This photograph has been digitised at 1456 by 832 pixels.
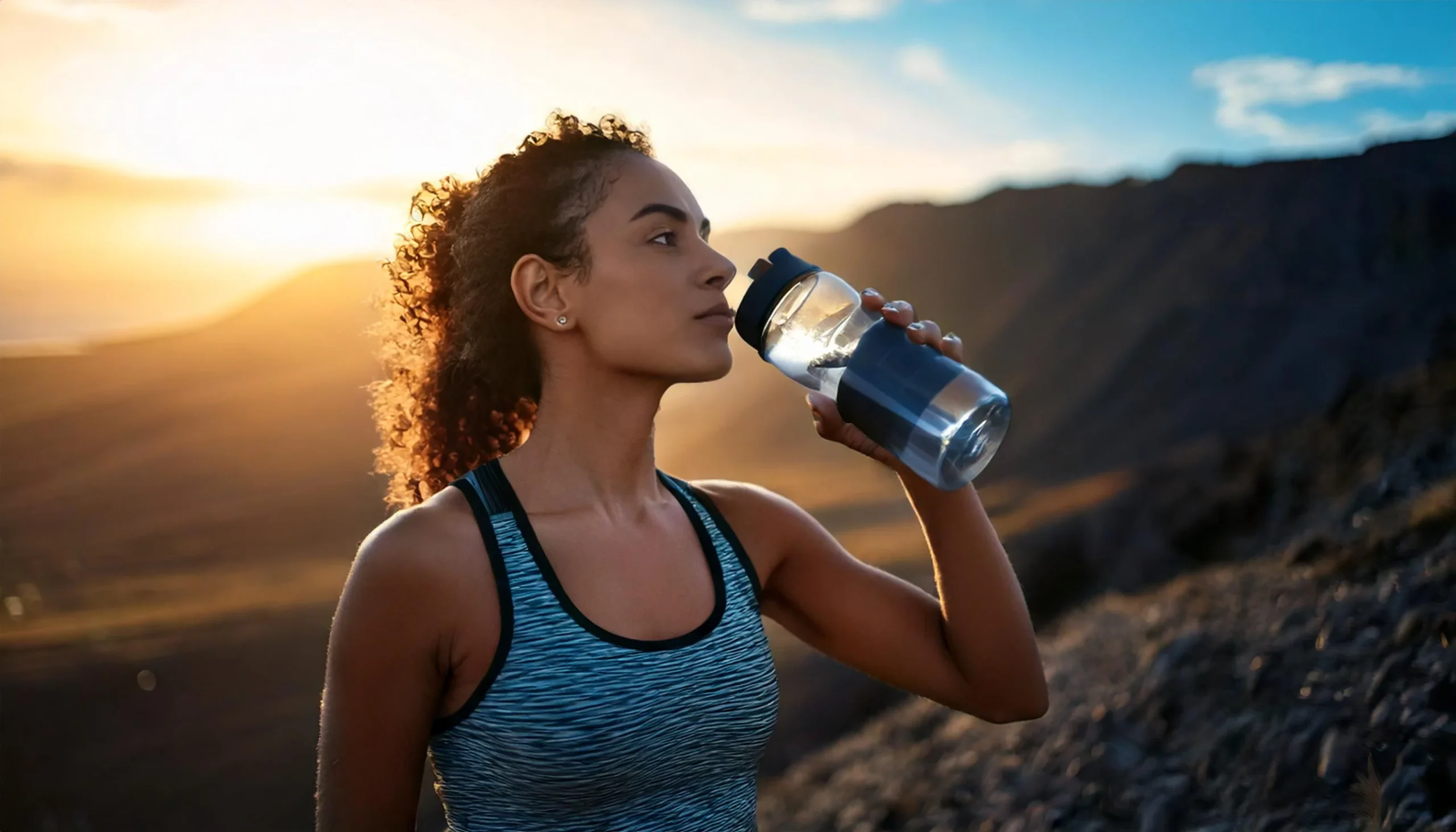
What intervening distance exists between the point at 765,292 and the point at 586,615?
0.79 metres

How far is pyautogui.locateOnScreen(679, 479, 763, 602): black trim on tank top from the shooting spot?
245cm

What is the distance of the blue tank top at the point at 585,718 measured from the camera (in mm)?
2045

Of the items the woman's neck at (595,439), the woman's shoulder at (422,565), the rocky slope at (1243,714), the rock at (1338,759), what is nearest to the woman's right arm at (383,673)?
the woman's shoulder at (422,565)

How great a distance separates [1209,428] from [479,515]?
3131 centimetres

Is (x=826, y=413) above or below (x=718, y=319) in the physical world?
below

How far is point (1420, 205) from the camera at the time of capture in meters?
34.4

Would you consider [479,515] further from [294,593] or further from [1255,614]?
[294,593]

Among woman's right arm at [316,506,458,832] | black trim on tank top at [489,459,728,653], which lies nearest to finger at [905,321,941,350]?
black trim on tank top at [489,459,728,653]

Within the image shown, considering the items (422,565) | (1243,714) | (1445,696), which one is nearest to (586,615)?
(422,565)

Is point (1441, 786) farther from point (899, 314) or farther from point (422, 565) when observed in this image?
point (422, 565)

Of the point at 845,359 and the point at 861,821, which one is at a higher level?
the point at 845,359

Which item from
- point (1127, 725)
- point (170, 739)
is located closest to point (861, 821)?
point (1127, 725)

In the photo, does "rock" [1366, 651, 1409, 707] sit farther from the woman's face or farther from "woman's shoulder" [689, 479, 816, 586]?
the woman's face

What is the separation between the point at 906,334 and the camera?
7.45 ft
